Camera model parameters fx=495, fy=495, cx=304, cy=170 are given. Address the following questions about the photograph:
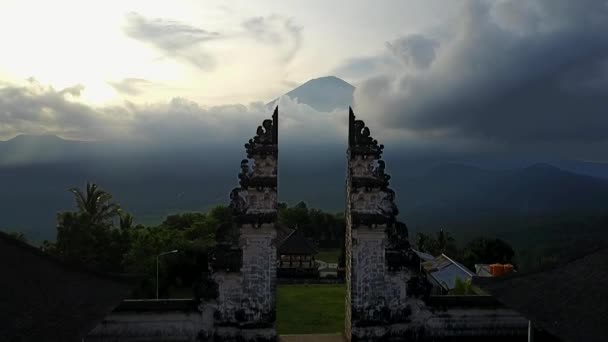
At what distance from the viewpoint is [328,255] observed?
7262 centimetres

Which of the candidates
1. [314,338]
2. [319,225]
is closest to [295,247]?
[314,338]

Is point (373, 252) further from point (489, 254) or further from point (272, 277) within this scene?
point (489, 254)

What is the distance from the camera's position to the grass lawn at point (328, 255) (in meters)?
68.4

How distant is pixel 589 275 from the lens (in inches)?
556

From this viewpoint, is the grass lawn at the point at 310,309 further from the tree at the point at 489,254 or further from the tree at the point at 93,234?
the tree at the point at 489,254

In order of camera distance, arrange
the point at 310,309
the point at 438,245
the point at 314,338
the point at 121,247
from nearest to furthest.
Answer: the point at 314,338, the point at 310,309, the point at 121,247, the point at 438,245

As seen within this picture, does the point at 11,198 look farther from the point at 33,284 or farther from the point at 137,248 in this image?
the point at 33,284

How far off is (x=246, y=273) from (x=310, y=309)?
14.1 meters

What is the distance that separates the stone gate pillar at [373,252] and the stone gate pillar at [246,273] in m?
2.65

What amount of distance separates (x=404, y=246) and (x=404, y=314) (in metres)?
2.25

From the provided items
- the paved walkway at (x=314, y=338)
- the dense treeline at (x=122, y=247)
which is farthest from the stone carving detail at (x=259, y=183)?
the dense treeline at (x=122, y=247)

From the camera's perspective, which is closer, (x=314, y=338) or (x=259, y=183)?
(x=259, y=183)

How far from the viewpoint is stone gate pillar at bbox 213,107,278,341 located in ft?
52.0

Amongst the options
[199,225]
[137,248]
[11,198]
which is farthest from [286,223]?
[11,198]
